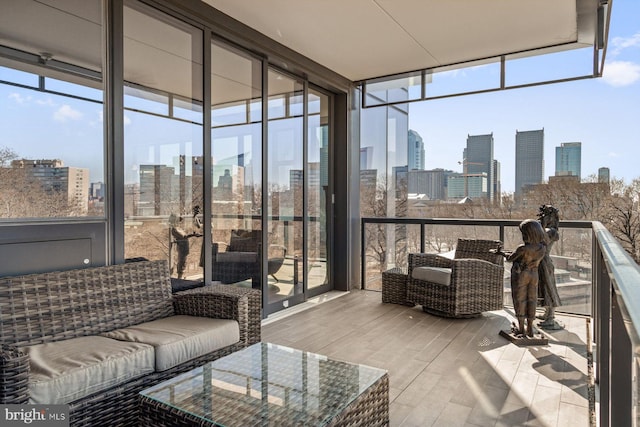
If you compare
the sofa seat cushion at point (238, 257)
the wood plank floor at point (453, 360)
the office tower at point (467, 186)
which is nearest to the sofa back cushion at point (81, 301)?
the sofa seat cushion at point (238, 257)

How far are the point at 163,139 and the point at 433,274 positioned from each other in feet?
9.53

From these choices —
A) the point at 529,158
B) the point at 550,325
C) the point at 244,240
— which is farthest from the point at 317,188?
the point at 550,325

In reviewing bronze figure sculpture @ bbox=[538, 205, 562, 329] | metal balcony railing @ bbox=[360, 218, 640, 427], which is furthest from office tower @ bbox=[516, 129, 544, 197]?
bronze figure sculpture @ bbox=[538, 205, 562, 329]

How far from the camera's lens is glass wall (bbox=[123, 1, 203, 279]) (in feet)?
9.78

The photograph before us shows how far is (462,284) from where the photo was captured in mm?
4133

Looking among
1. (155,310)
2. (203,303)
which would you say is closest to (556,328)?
(203,303)

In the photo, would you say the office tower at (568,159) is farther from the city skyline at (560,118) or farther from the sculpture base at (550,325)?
the sculpture base at (550,325)

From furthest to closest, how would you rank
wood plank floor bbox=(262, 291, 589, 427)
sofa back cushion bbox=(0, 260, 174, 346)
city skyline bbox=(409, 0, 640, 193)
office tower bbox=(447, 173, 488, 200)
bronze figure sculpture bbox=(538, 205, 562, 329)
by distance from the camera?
office tower bbox=(447, 173, 488, 200)
city skyline bbox=(409, 0, 640, 193)
bronze figure sculpture bbox=(538, 205, 562, 329)
wood plank floor bbox=(262, 291, 589, 427)
sofa back cushion bbox=(0, 260, 174, 346)

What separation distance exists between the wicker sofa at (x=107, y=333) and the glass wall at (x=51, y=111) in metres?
0.47

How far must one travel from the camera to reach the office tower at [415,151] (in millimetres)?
5844

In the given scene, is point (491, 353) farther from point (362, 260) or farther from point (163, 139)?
point (163, 139)

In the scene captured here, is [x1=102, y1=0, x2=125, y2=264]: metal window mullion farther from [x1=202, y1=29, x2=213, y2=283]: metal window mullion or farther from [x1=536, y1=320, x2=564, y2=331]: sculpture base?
[x1=536, y1=320, x2=564, y2=331]: sculpture base

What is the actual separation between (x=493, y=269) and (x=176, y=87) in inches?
136

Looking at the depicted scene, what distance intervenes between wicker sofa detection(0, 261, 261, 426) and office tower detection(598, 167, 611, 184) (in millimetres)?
4204
